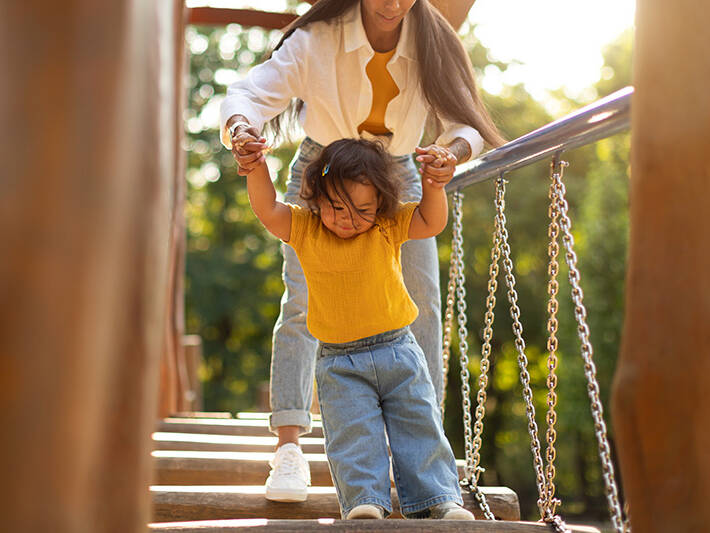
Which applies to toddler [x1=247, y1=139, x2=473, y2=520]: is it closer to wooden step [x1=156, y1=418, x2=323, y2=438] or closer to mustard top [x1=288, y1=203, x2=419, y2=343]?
mustard top [x1=288, y1=203, x2=419, y2=343]

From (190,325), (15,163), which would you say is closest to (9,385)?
(15,163)

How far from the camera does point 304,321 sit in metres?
2.49

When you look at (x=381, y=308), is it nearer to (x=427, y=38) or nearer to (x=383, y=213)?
(x=383, y=213)

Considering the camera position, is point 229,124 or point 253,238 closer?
point 229,124

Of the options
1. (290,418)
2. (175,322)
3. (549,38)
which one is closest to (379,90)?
(290,418)

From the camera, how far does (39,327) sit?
2.77ft

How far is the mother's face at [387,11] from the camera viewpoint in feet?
7.27

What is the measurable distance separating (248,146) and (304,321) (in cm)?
77

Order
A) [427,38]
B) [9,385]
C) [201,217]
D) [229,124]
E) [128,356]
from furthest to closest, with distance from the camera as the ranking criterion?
1. [201,217]
2. [427,38]
3. [229,124]
4. [128,356]
5. [9,385]

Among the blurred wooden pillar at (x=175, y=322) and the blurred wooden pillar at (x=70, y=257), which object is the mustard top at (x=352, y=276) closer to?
the blurred wooden pillar at (x=70, y=257)

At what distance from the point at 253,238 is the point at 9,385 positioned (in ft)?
60.2

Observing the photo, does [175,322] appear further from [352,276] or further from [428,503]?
[428,503]

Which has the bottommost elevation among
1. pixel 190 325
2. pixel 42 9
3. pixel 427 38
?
pixel 190 325

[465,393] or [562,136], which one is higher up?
[562,136]
